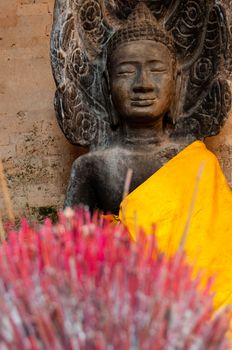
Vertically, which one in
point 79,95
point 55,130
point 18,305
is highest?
point 18,305

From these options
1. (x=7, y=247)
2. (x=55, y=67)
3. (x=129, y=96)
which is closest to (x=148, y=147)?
(x=129, y=96)

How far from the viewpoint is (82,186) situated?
2779 mm

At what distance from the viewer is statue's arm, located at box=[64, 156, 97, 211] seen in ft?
9.10

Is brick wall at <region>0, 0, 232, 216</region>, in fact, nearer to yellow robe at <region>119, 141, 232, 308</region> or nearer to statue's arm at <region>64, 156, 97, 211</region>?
statue's arm at <region>64, 156, 97, 211</region>

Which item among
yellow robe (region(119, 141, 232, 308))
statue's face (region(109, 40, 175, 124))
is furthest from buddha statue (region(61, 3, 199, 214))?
→ yellow robe (region(119, 141, 232, 308))

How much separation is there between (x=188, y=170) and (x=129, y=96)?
34 centimetres

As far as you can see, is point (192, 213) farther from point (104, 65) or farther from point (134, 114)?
point (104, 65)

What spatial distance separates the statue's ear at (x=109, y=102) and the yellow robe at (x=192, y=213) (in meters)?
0.32

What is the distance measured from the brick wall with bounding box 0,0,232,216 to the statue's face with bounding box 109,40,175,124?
1.84 ft

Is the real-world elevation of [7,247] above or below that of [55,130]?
above

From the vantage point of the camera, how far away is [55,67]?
2828 millimetres

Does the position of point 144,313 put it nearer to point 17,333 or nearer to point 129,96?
point 17,333

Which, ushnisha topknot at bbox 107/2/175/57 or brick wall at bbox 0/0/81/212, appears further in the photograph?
brick wall at bbox 0/0/81/212

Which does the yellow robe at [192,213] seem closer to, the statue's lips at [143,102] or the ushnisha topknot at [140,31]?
the statue's lips at [143,102]
